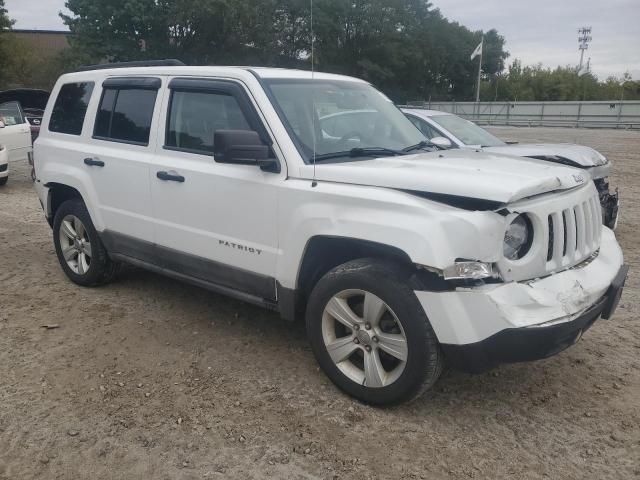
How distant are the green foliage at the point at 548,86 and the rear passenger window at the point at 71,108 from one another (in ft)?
195

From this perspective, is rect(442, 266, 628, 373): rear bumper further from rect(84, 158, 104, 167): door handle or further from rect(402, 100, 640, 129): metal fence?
rect(402, 100, 640, 129): metal fence

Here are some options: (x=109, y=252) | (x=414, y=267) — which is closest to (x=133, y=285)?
(x=109, y=252)

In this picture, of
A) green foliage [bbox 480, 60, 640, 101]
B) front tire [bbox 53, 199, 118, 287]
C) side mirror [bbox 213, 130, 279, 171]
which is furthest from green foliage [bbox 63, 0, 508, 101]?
side mirror [bbox 213, 130, 279, 171]

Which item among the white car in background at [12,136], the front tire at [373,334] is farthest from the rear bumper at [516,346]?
the white car in background at [12,136]

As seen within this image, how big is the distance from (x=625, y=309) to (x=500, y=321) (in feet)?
9.03

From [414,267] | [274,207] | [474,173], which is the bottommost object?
[414,267]

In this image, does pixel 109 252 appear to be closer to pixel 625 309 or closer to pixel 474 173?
pixel 474 173

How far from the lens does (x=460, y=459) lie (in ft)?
9.44

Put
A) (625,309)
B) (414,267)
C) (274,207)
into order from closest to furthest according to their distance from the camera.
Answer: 1. (414,267)
2. (274,207)
3. (625,309)

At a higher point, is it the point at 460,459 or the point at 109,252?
the point at 109,252

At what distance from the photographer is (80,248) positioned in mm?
5270

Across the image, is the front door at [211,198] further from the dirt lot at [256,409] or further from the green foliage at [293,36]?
the green foliage at [293,36]

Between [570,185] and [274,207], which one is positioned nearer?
[570,185]

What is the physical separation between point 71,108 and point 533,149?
5127 millimetres
